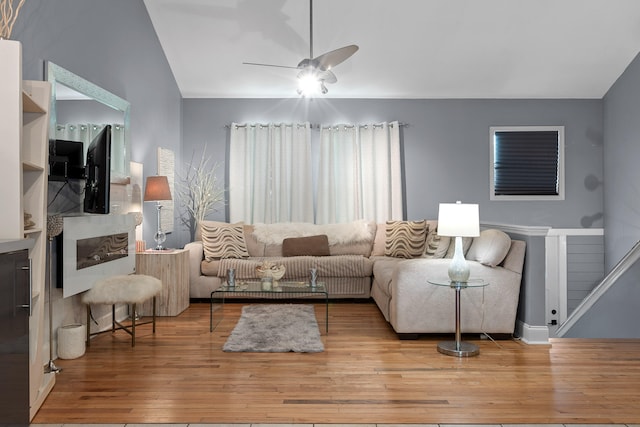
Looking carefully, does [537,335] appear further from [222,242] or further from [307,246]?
[222,242]

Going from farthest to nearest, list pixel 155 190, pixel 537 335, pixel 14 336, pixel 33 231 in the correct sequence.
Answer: pixel 155 190 < pixel 537 335 < pixel 33 231 < pixel 14 336

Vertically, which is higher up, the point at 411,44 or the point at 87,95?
the point at 411,44

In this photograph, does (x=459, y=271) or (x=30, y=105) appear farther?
(x=459, y=271)

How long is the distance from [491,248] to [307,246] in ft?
7.78

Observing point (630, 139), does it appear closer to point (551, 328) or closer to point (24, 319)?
point (551, 328)

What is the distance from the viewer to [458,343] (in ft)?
12.1

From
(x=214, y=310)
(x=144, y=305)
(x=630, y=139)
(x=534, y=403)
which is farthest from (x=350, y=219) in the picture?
(x=534, y=403)

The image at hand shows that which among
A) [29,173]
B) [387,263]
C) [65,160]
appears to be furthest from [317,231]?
[29,173]

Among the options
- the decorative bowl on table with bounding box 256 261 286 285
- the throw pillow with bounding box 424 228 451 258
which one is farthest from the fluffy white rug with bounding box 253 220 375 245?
the decorative bowl on table with bounding box 256 261 286 285

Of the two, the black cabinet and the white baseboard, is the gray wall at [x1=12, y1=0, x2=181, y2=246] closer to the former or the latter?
the black cabinet

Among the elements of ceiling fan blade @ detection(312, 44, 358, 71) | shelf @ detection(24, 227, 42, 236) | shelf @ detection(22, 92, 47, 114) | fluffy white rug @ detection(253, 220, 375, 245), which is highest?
ceiling fan blade @ detection(312, 44, 358, 71)

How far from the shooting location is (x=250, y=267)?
5.46 meters

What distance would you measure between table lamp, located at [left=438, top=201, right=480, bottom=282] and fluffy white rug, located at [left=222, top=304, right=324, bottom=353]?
1.12 metres

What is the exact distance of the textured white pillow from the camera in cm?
404
